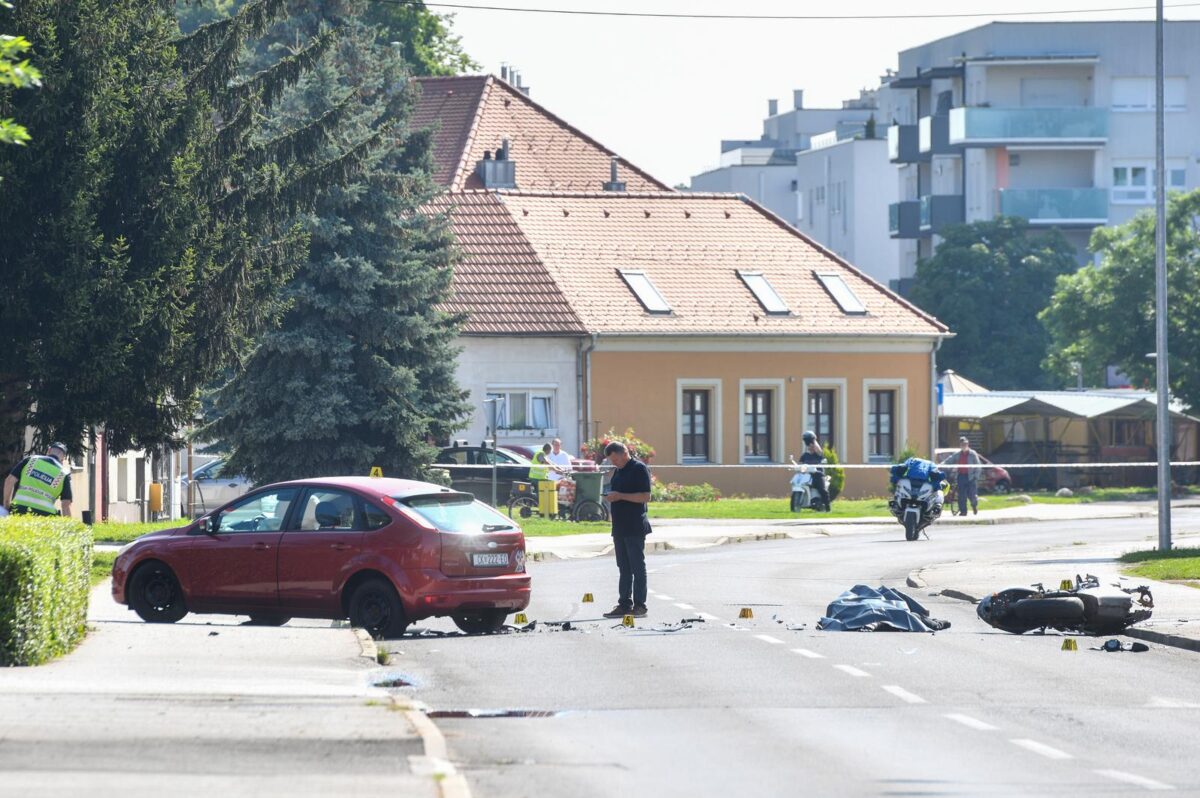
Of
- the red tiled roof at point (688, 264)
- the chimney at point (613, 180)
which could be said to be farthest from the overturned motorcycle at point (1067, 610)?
the chimney at point (613, 180)

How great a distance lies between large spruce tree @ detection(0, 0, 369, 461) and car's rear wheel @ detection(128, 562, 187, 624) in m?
6.99

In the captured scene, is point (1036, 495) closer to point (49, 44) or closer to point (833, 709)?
point (49, 44)

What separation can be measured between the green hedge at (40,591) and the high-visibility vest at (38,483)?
6399 mm

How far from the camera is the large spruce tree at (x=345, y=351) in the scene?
40719 millimetres

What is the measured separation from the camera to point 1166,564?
2769cm

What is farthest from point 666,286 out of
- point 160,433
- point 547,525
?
point 160,433

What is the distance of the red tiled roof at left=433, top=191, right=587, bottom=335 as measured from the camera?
53.2 metres

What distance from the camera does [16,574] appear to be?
1516cm

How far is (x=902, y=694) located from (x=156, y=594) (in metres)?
8.48

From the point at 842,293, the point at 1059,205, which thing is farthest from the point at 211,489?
the point at 1059,205

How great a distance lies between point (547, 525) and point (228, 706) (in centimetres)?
2692

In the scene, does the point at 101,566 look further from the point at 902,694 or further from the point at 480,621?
the point at 902,694

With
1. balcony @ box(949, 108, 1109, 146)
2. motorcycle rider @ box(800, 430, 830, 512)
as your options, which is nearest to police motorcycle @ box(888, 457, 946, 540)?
motorcycle rider @ box(800, 430, 830, 512)

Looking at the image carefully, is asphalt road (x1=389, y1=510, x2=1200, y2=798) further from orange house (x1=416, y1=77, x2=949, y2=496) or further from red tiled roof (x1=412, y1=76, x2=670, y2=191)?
red tiled roof (x1=412, y1=76, x2=670, y2=191)
